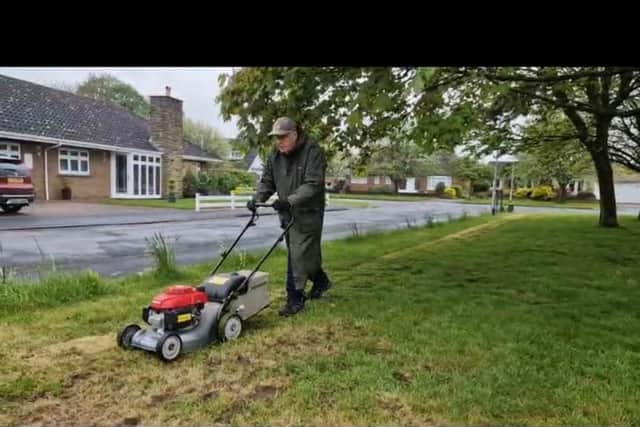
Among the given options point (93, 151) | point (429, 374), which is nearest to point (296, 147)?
point (429, 374)

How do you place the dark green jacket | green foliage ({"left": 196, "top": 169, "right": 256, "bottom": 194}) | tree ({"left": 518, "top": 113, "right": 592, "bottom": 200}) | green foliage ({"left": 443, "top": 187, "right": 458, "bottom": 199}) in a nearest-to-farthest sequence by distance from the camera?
the dark green jacket
tree ({"left": 518, "top": 113, "right": 592, "bottom": 200})
green foliage ({"left": 196, "top": 169, "right": 256, "bottom": 194})
green foliage ({"left": 443, "top": 187, "right": 458, "bottom": 199})

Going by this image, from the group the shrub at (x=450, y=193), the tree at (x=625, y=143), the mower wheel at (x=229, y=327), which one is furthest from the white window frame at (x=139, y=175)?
the shrub at (x=450, y=193)

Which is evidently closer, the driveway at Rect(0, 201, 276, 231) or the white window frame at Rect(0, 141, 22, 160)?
the driveway at Rect(0, 201, 276, 231)

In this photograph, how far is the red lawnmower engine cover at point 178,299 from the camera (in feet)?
9.67

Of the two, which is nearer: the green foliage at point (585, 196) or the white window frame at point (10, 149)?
the white window frame at point (10, 149)

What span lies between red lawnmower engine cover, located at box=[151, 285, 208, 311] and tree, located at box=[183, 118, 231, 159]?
4264 centimetres

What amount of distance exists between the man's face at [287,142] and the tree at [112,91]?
33.3 meters

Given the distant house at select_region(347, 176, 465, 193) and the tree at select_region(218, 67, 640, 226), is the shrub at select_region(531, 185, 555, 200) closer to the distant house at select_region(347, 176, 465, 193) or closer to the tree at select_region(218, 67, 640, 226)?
the distant house at select_region(347, 176, 465, 193)

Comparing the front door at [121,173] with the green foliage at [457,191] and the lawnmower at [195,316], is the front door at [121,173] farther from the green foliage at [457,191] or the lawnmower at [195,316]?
the green foliage at [457,191]

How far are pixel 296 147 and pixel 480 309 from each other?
7.53ft

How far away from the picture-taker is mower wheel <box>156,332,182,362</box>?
290cm

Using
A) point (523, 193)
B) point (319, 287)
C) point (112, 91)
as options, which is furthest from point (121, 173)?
point (523, 193)

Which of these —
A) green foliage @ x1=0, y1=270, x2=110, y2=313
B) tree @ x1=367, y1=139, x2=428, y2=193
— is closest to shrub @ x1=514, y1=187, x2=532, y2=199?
tree @ x1=367, y1=139, x2=428, y2=193

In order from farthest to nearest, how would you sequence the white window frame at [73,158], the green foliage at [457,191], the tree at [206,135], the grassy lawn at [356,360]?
the tree at [206,135] → the green foliage at [457,191] → the white window frame at [73,158] → the grassy lawn at [356,360]
